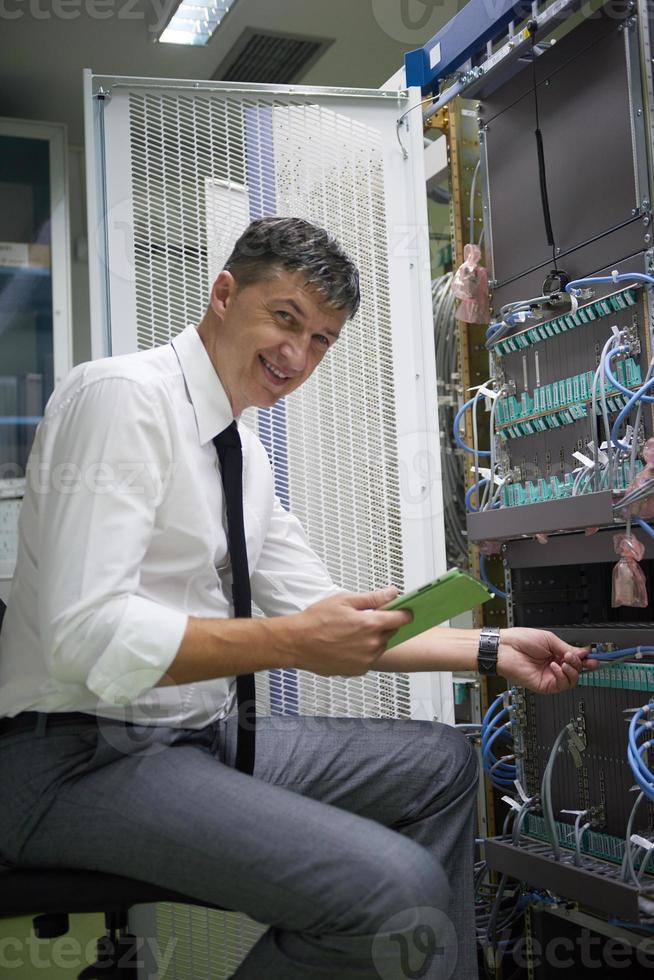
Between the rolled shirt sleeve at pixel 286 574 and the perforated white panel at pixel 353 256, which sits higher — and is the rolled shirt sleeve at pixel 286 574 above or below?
below

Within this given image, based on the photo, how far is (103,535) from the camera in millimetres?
1086

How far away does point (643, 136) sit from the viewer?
1425 mm

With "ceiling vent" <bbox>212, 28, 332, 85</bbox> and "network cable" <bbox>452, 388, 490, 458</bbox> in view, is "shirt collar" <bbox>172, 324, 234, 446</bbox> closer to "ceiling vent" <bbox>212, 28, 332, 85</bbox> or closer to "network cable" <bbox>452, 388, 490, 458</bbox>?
"network cable" <bbox>452, 388, 490, 458</bbox>

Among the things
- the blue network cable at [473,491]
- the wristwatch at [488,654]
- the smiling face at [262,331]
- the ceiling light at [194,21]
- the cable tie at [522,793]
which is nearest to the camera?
the smiling face at [262,331]

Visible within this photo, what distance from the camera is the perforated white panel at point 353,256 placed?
174 centimetres

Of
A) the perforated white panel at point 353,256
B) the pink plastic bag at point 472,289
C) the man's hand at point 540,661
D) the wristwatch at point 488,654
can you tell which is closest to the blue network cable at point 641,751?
the man's hand at point 540,661

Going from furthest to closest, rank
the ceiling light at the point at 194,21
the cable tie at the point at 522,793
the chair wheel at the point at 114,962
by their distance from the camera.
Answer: the ceiling light at the point at 194,21 → the cable tie at the point at 522,793 → the chair wheel at the point at 114,962

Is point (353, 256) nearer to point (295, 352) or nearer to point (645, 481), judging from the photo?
point (295, 352)

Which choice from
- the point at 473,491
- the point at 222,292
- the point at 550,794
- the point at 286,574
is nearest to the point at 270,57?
the point at 473,491

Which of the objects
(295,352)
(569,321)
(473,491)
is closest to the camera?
(295,352)

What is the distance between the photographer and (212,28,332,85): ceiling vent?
10.9 feet

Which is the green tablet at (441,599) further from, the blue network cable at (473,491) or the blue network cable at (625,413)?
the blue network cable at (473,491)

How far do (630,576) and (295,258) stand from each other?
2.19 ft

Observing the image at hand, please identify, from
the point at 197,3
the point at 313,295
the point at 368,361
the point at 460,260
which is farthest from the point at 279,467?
the point at 197,3
